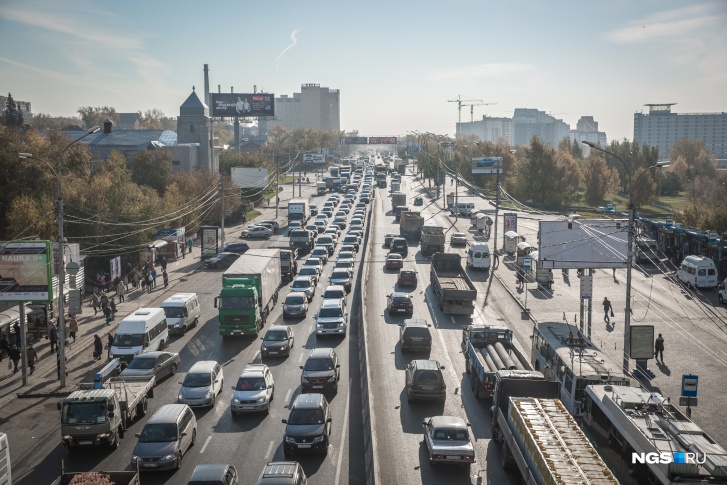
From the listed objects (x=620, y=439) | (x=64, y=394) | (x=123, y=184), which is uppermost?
(x=123, y=184)

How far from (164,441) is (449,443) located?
7865 mm

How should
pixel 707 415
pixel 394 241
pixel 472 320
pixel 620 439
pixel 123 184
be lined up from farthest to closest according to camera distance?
pixel 394 241 < pixel 123 184 < pixel 472 320 < pixel 707 415 < pixel 620 439

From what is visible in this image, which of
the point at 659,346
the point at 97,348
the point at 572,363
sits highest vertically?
the point at 572,363

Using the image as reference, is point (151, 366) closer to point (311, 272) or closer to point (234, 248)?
point (311, 272)

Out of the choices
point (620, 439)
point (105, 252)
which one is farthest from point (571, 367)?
point (105, 252)

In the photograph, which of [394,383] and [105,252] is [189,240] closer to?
[105,252]

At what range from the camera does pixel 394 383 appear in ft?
91.4

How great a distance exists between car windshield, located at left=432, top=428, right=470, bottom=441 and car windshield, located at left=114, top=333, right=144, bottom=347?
1629 cm

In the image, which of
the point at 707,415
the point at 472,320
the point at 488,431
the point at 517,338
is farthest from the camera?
the point at 472,320

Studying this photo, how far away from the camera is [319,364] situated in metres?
26.8

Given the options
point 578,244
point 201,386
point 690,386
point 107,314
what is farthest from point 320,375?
point 578,244

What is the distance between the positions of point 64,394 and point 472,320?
20749mm

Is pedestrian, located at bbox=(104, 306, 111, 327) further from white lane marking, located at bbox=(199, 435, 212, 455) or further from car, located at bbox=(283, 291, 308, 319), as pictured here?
white lane marking, located at bbox=(199, 435, 212, 455)

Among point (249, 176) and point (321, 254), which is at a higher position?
point (249, 176)
